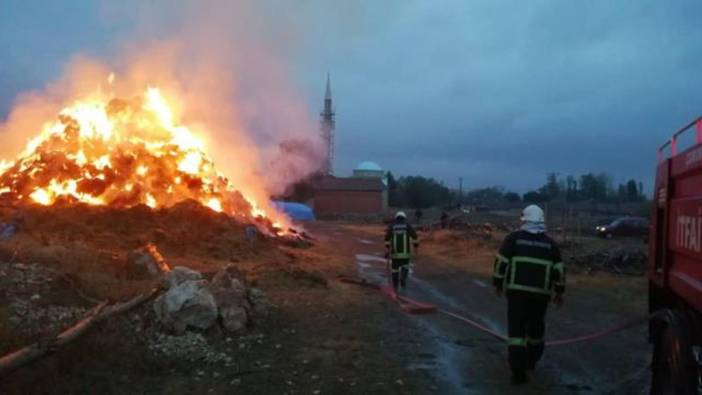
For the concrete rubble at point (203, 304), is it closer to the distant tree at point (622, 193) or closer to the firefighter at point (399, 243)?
the firefighter at point (399, 243)

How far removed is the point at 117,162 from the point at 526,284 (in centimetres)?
1983

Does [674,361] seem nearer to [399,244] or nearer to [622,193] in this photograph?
[399,244]

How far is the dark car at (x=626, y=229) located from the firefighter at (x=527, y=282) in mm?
33341

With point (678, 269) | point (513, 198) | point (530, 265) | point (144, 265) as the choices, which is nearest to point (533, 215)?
point (530, 265)

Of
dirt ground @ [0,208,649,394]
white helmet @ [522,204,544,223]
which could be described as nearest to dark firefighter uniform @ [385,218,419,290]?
dirt ground @ [0,208,649,394]

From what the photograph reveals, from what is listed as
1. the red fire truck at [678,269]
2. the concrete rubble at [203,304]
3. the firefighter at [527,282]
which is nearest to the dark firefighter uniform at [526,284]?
the firefighter at [527,282]

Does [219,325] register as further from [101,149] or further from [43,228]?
[101,149]

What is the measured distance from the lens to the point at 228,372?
7723 mm

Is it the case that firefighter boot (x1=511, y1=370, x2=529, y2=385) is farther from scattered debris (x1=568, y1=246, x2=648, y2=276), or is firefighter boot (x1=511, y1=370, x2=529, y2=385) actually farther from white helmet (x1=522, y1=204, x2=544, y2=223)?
scattered debris (x1=568, y1=246, x2=648, y2=276)

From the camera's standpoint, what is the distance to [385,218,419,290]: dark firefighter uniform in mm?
13750

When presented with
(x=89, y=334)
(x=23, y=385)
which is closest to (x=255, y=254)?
(x=89, y=334)

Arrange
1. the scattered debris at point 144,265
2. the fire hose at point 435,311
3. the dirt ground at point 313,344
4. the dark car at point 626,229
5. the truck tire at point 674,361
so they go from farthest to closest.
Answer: the dark car at point 626,229 < the scattered debris at point 144,265 < the fire hose at point 435,311 < the dirt ground at point 313,344 < the truck tire at point 674,361

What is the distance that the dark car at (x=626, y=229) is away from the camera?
3841 centimetres

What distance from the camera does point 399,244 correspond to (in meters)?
13.8
